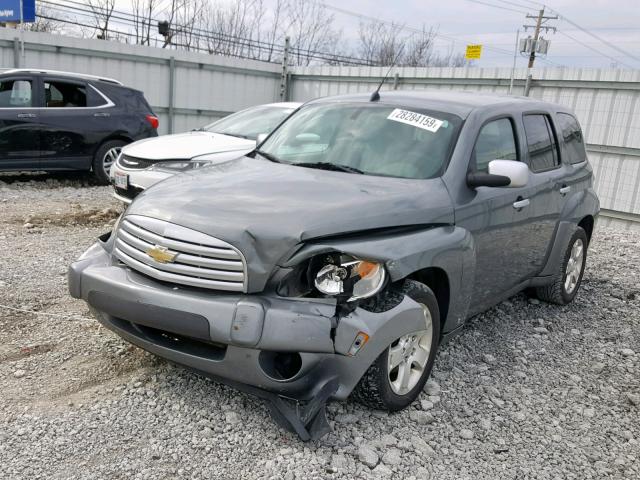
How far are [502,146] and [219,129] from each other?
16.7 feet

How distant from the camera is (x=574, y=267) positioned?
219 inches

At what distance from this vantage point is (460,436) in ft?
10.7

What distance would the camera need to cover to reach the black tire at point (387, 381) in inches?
121

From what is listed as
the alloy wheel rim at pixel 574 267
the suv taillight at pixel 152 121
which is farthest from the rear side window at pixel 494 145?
the suv taillight at pixel 152 121

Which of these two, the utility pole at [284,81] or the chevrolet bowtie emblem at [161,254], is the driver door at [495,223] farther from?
Answer: the utility pole at [284,81]

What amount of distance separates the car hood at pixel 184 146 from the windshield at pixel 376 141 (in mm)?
2948

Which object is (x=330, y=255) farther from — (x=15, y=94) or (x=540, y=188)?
(x=15, y=94)

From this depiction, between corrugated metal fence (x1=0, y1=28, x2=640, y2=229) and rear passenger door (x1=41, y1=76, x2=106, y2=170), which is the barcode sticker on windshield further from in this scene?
corrugated metal fence (x1=0, y1=28, x2=640, y2=229)

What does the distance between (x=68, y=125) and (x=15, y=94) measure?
32.4 inches

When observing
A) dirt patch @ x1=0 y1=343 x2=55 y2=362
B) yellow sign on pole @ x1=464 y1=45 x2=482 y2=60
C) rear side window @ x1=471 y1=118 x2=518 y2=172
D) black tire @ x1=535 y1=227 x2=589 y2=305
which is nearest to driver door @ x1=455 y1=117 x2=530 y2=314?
rear side window @ x1=471 y1=118 x2=518 y2=172

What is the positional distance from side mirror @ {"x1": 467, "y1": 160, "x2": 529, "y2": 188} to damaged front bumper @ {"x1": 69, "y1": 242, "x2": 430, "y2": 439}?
108 centimetres

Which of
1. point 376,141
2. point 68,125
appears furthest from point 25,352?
point 68,125

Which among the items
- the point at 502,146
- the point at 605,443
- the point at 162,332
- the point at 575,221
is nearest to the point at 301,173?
the point at 162,332

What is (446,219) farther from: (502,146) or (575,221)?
(575,221)
